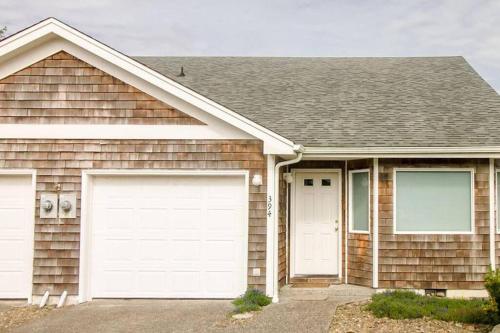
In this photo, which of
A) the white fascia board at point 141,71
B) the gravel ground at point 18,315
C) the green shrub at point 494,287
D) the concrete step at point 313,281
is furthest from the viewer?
the concrete step at point 313,281

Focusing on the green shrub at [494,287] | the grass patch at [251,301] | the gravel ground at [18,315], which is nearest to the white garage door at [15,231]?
the gravel ground at [18,315]

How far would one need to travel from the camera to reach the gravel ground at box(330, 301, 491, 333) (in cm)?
754

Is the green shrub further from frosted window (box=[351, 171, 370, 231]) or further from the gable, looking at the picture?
the gable

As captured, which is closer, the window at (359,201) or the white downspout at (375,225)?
the white downspout at (375,225)

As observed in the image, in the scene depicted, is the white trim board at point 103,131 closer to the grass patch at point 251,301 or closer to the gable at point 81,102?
the gable at point 81,102

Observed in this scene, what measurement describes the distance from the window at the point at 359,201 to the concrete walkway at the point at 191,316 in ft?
4.26

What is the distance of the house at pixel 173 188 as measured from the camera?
9648mm

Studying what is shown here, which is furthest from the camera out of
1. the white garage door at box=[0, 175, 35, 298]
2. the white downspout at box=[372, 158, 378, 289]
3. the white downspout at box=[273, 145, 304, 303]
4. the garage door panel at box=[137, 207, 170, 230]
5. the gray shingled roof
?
the gray shingled roof

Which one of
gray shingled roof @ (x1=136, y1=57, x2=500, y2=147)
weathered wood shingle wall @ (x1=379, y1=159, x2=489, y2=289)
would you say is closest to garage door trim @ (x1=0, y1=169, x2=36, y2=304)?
gray shingled roof @ (x1=136, y1=57, x2=500, y2=147)

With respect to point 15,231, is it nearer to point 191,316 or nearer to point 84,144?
point 84,144

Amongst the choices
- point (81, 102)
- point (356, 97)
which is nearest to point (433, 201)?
point (356, 97)

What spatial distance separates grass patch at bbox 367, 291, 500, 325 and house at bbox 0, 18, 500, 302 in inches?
50.5

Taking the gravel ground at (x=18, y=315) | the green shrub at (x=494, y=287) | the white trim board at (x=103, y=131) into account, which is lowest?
the gravel ground at (x=18, y=315)

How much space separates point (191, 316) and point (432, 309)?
359 centimetres
